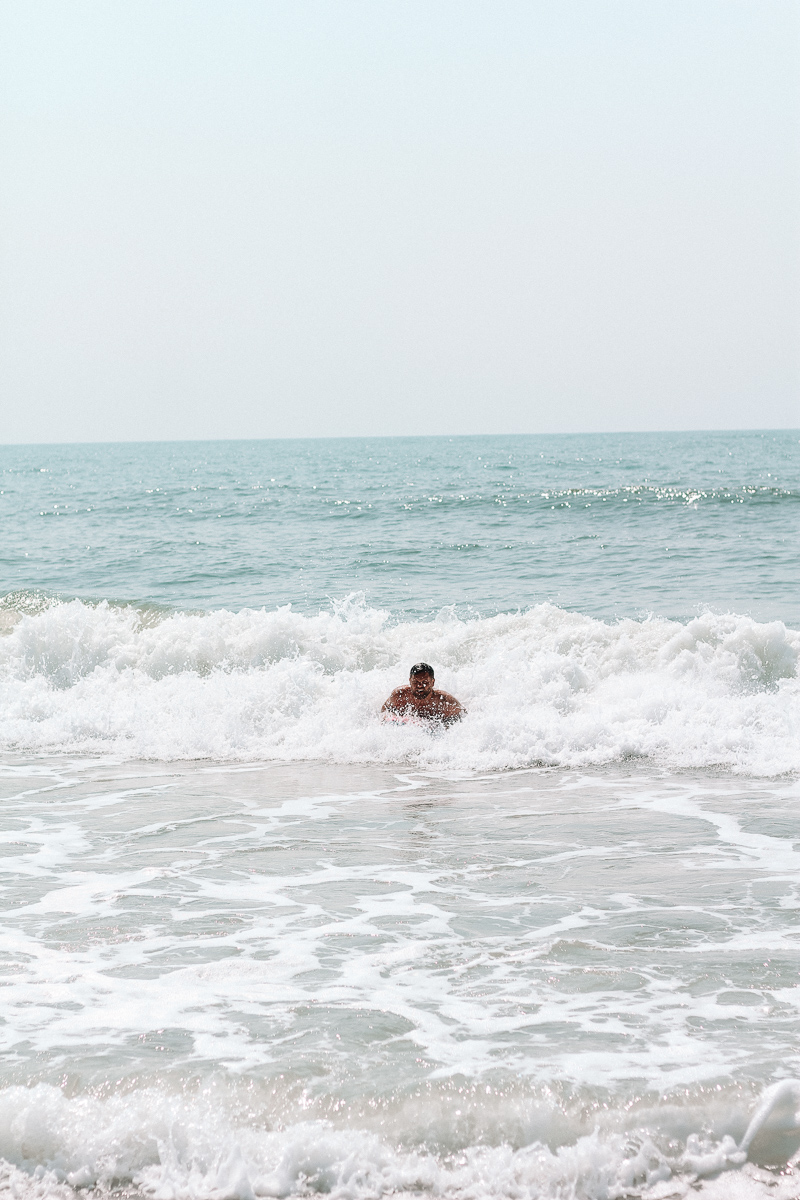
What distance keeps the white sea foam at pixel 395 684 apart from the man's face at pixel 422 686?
0.53 m

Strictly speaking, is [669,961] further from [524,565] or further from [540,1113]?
[524,565]

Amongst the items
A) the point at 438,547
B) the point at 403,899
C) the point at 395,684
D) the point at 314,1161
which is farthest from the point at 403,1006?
the point at 438,547

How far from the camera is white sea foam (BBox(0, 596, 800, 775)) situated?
10.2m

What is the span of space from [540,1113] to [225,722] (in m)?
7.71

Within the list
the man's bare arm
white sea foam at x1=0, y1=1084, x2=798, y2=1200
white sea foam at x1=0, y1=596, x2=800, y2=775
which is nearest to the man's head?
the man's bare arm

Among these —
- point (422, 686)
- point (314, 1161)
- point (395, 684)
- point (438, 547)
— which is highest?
point (438, 547)

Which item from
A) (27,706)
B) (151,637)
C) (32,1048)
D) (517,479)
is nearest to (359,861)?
(32,1048)

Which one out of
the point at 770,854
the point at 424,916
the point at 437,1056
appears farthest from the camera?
the point at 770,854

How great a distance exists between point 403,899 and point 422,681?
4.98 m

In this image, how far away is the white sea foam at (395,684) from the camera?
33.6 ft

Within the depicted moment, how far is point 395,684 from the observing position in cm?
1228

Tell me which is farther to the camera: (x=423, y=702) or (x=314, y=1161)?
(x=423, y=702)

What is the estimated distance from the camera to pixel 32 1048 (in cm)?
430

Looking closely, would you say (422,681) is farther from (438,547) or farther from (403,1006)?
(438,547)
